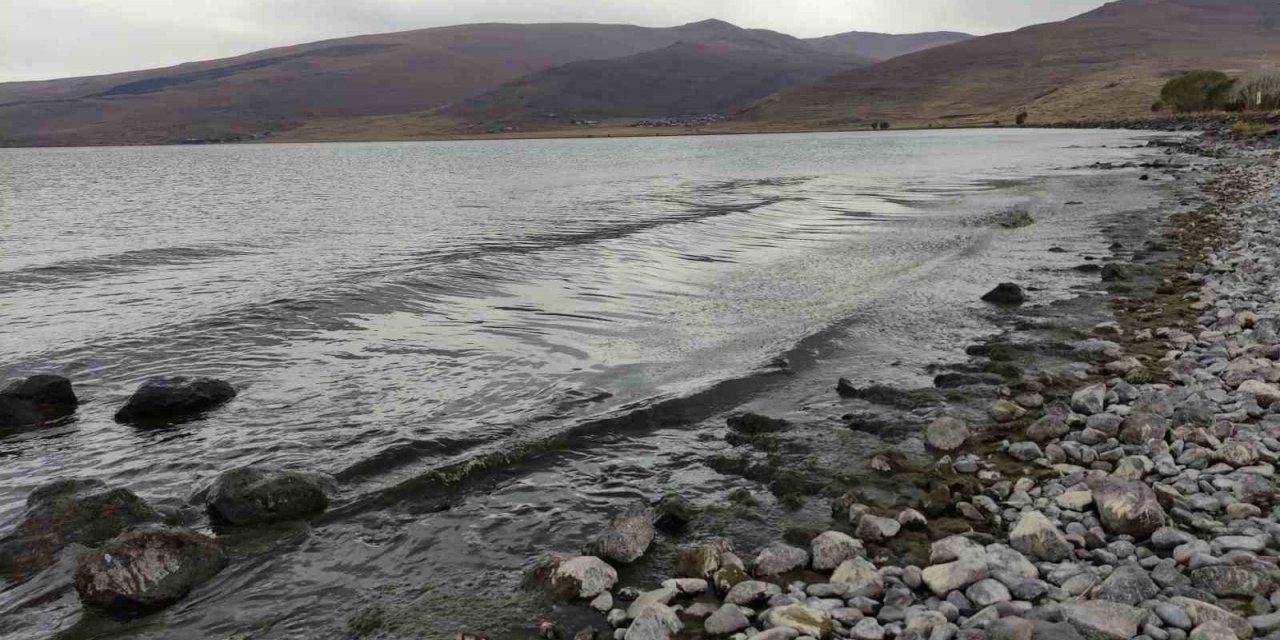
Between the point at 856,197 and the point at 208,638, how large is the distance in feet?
139

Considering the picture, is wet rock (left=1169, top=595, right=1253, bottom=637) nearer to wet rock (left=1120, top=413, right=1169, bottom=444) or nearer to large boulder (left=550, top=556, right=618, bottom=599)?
wet rock (left=1120, top=413, right=1169, bottom=444)

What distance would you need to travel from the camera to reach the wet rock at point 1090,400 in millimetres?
9500

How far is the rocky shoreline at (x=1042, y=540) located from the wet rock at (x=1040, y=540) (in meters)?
0.01

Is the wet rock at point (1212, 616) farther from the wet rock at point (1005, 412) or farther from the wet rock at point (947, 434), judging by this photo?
the wet rock at point (1005, 412)

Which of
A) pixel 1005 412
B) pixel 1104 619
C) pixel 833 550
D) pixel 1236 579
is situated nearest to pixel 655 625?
pixel 833 550

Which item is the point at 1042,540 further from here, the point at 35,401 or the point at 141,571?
the point at 35,401

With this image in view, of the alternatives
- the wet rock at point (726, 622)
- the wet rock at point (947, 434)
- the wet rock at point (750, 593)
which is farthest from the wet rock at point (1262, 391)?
the wet rock at point (726, 622)

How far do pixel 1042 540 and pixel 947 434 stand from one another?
2.85m

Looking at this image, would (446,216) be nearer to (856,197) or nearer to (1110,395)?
(856,197)

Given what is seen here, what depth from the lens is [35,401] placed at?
11281mm

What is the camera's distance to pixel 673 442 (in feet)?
32.9

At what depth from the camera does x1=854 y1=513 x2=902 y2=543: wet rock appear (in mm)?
7090

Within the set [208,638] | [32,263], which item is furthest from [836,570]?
[32,263]

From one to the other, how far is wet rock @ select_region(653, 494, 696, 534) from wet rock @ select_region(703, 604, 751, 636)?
1.69 metres
